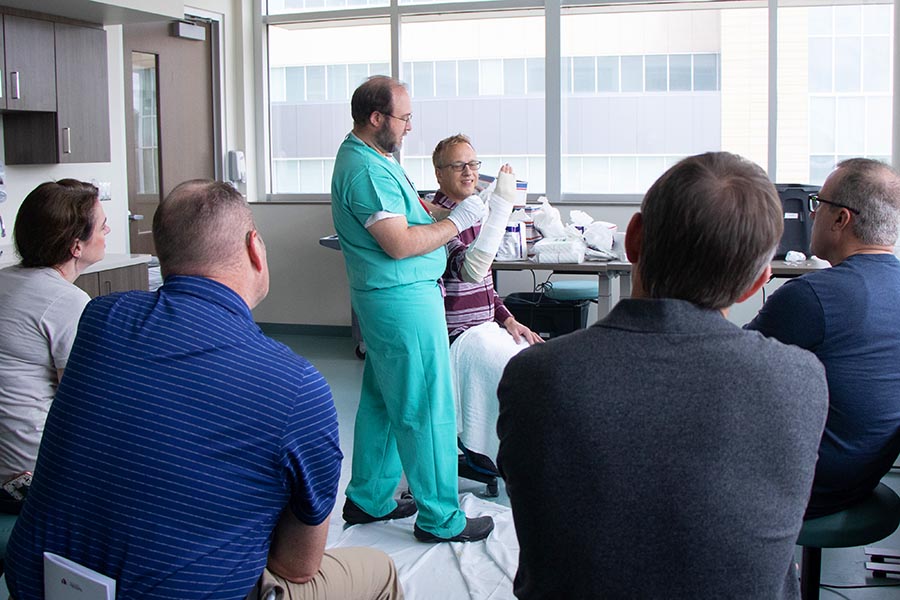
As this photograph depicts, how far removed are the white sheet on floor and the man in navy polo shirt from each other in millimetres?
1316

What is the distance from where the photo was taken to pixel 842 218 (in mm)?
2049

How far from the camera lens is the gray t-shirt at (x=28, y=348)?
203 centimetres

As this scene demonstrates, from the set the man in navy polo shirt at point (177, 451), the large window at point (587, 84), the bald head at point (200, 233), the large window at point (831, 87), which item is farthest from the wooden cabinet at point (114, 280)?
the large window at point (831, 87)

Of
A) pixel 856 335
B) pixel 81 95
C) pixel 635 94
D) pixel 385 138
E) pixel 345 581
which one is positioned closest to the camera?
pixel 345 581

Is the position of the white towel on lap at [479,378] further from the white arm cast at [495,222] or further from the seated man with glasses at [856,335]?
the seated man with glasses at [856,335]

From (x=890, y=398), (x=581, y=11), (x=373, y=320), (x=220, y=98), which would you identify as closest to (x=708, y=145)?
(x=581, y=11)

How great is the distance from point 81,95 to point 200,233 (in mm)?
3754

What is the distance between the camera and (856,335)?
76.0 inches

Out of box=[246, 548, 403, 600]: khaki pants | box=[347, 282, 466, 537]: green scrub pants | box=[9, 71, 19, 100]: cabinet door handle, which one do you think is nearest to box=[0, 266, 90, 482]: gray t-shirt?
box=[246, 548, 403, 600]: khaki pants

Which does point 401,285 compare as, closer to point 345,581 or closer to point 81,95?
point 345,581

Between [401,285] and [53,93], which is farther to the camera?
[53,93]

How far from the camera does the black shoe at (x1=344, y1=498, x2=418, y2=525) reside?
3.08 meters

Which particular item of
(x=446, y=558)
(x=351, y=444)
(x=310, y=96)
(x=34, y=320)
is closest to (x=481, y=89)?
(x=310, y=96)

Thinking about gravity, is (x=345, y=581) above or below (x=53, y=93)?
below
